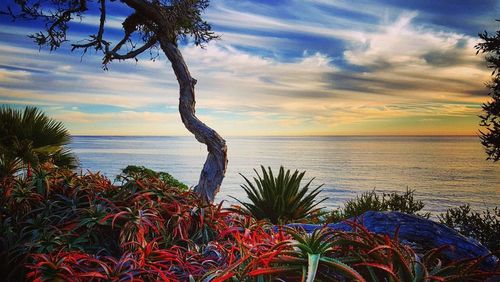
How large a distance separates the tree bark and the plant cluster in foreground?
6.65 metres

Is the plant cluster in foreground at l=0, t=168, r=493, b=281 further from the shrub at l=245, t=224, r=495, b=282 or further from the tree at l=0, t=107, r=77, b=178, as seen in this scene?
the tree at l=0, t=107, r=77, b=178

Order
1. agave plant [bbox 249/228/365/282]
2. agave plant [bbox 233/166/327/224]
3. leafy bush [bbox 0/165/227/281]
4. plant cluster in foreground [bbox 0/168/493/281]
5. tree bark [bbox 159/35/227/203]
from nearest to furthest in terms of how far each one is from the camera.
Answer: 1. agave plant [bbox 249/228/365/282]
2. plant cluster in foreground [bbox 0/168/493/281]
3. leafy bush [bbox 0/165/227/281]
4. agave plant [bbox 233/166/327/224]
5. tree bark [bbox 159/35/227/203]

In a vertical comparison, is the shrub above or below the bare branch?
below

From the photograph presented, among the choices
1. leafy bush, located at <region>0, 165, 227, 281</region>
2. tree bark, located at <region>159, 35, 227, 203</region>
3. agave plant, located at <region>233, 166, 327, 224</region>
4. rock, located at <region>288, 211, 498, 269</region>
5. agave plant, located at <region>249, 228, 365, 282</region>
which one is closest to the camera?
agave plant, located at <region>249, 228, 365, 282</region>

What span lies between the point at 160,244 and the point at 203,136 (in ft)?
26.1

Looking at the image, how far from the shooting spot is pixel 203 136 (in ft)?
34.8

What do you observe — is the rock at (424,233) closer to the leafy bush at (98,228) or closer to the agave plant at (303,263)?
the leafy bush at (98,228)

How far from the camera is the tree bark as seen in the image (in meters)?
10.5

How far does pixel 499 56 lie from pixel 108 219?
782 centimetres

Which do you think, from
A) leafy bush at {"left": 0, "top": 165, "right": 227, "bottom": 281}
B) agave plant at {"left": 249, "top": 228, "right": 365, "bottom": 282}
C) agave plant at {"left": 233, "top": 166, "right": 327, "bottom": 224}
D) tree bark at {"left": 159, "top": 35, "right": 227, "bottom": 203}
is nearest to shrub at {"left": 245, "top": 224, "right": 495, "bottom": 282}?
agave plant at {"left": 249, "top": 228, "right": 365, "bottom": 282}

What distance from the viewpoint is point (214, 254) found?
2.41 meters

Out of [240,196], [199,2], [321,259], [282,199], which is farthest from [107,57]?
[240,196]

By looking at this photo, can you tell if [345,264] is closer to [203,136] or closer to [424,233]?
[424,233]

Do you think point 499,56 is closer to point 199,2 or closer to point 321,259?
point 199,2
